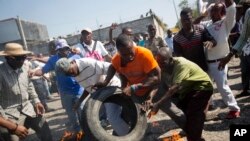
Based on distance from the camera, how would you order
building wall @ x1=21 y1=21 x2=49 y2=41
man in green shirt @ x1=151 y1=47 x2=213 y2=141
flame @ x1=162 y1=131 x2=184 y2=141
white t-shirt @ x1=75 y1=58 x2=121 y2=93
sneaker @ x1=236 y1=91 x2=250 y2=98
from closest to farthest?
man in green shirt @ x1=151 y1=47 x2=213 y2=141
white t-shirt @ x1=75 y1=58 x2=121 y2=93
flame @ x1=162 y1=131 x2=184 y2=141
sneaker @ x1=236 y1=91 x2=250 y2=98
building wall @ x1=21 y1=21 x2=49 y2=41

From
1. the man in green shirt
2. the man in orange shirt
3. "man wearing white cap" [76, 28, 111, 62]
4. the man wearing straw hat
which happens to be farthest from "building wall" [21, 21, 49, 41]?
the man in green shirt

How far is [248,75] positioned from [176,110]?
335 centimetres

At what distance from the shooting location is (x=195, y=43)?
20.2ft

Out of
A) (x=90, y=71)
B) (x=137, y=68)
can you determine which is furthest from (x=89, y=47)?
(x=137, y=68)

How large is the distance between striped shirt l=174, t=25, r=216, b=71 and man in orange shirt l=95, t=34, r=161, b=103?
48.8 inches

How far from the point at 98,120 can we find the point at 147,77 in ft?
3.44

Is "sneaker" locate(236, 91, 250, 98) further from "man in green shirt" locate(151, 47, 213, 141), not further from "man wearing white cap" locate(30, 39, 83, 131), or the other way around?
"man wearing white cap" locate(30, 39, 83, 131)

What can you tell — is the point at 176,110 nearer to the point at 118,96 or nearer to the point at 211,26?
the point at 118,96

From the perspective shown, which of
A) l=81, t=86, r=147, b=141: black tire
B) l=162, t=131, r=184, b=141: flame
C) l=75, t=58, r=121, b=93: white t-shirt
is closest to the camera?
l=81, t=86, r=147, b=141: black tire

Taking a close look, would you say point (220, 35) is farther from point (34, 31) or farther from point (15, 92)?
point (34, 31)

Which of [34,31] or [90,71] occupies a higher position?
[34,31]

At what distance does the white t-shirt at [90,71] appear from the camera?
5738 millimetres

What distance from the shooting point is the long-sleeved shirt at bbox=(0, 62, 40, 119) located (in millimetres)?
5420

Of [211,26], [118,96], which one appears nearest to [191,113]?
[118,96]
